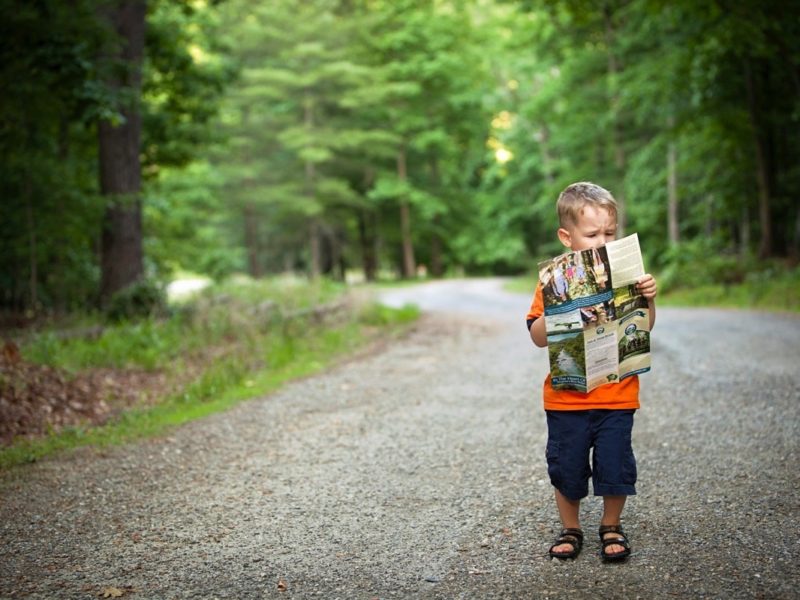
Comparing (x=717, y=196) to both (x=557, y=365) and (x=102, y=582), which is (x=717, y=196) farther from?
(x=102, y=582)

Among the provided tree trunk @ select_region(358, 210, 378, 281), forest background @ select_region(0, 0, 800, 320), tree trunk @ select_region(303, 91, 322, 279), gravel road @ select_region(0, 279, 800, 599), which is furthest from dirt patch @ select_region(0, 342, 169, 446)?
tree trunk @ select_region(358, 210, 378, 281)

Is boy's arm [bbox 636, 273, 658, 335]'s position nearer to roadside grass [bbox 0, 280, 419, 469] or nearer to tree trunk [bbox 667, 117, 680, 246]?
roadside grass [bbox 0, 280, 419, 469]

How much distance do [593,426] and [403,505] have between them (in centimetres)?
127

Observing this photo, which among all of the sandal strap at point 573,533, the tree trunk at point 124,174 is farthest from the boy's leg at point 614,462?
the tree trunk at point 124,174

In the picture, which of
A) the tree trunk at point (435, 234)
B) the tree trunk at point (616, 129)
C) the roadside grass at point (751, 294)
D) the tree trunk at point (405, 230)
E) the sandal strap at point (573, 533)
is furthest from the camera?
the tree trunk at point (435, 234)

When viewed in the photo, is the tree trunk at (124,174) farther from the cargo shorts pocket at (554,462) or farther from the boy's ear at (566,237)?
the cargo shorts pocket at (554,462)

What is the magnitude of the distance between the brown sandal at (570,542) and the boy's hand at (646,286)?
112 centimetres

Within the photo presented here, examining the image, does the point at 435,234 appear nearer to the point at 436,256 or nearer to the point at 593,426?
the point at 436,256

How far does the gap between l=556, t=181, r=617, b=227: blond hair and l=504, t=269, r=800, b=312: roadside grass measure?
1125 cm

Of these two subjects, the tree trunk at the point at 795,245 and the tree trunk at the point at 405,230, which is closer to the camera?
A: the tree trunk at the point at 795,245

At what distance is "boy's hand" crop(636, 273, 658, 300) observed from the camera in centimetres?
307

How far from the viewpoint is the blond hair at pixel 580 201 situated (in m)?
3.14

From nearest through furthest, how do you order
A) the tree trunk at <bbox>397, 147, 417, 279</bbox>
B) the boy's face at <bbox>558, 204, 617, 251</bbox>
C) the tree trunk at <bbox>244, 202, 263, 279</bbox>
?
the boy's face at <bbox>558, 204, 617, 251</bbox> → the tree trunk at <bbox>244, 202, 263, 279</bbox> → the tree trunk at <bbox>397, 147, 417, 279</bbox>

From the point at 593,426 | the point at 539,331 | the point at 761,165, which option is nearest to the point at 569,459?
the point at 593,426
